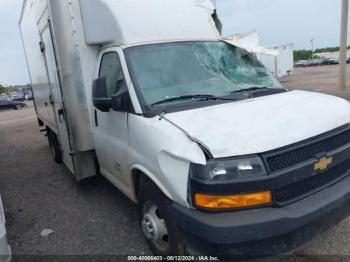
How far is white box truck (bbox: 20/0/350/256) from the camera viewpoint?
2.49 m

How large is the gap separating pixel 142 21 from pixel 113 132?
130cm

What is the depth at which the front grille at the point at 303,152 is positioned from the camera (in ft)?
8.36

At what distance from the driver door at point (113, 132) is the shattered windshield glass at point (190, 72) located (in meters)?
0.29

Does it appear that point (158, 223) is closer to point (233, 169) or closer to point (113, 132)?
point (233, 169)

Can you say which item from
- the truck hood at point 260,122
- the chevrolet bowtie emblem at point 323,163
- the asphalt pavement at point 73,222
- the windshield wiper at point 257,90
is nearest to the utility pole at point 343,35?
the asphalt pavement at point 73,222

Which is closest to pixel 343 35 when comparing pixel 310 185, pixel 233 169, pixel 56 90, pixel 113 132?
pixel 56 90

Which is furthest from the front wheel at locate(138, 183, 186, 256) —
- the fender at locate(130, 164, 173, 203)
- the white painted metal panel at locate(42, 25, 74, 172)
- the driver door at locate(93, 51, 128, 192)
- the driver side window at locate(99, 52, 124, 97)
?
the white painted metal panel at locate(42, 25, 74, 172)

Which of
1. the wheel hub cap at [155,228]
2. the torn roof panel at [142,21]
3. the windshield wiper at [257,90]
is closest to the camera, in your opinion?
the wheel hub cap at [155,228]

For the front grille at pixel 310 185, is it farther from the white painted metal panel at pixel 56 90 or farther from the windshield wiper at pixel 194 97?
the white painted metal panel at pixel 56 90

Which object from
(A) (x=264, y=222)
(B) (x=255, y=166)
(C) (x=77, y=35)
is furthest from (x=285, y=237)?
(C) (x=77, y=35)

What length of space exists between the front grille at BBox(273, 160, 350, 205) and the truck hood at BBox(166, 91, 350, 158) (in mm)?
338

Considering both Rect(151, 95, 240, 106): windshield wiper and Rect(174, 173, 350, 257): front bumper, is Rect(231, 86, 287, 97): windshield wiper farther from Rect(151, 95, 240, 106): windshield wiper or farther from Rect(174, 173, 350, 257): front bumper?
Rect(174, 173, 350, 257): front bumper

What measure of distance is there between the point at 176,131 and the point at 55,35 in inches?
99.8

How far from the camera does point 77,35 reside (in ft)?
14.1
